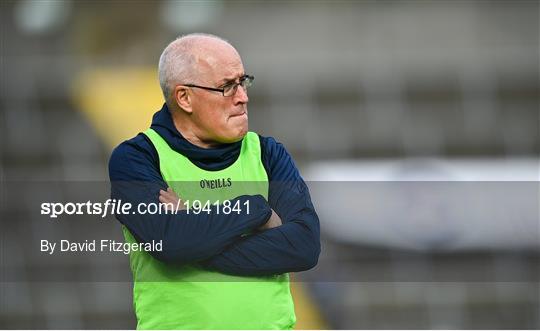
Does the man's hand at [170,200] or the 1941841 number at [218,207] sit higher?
the man's hand at [170,200]

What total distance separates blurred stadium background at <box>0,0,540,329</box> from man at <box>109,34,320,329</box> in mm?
1727

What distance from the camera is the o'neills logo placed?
148 cm

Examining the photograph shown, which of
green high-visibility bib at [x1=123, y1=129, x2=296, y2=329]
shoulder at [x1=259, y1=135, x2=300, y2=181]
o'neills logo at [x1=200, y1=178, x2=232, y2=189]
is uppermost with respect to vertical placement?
shoulder at [x1=259, y1=135, x2=300, y2=181]

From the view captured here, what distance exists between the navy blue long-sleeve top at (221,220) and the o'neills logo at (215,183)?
0.02 meters

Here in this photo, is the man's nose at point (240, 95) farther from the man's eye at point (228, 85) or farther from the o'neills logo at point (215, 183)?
the o'neills logo at point (215, 183)

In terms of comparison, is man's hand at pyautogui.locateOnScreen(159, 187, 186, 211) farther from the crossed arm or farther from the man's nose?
the man's nose

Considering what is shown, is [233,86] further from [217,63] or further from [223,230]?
[223,230]

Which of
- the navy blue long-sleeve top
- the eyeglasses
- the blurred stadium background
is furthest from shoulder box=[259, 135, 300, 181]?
the blurred stadium background

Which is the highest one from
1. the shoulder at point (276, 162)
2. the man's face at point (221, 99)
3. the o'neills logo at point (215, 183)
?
the man's face at point (221, 99)

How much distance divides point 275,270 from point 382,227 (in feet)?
6.76

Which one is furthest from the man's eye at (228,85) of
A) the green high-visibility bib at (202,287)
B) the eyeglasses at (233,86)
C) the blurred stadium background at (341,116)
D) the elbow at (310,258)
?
the blurred stadium background at (341,116)

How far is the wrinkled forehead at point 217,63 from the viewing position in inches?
57.2

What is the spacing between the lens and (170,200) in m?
1.44

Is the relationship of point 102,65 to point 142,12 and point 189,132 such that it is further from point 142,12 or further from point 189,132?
point 189,132
